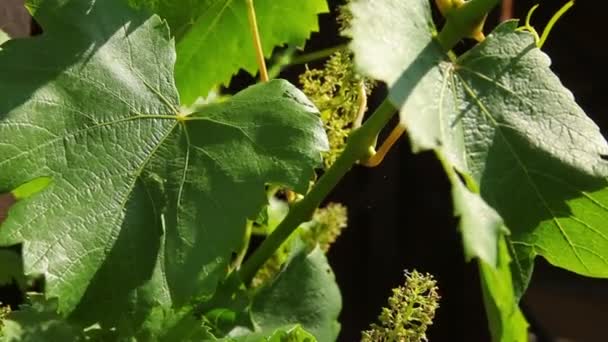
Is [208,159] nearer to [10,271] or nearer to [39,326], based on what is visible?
[39,326]

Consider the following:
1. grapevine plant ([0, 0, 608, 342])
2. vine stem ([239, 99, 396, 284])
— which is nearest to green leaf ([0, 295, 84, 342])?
grapevine plant ([0, 0, 608, 342])

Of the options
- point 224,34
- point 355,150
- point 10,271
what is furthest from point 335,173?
point 10,271

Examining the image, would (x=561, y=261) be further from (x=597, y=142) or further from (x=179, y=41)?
(x=179, y=41)

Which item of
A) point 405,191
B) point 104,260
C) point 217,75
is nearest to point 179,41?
point 217,75

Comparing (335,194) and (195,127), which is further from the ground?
(195,127)

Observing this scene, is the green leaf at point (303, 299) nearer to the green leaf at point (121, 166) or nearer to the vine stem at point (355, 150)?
the vine stem at point (355, 150)

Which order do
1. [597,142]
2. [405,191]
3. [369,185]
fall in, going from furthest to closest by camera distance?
1. [405,191]
2. [369,185]
3. [597,142]

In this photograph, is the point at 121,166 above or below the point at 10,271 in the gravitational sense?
above
